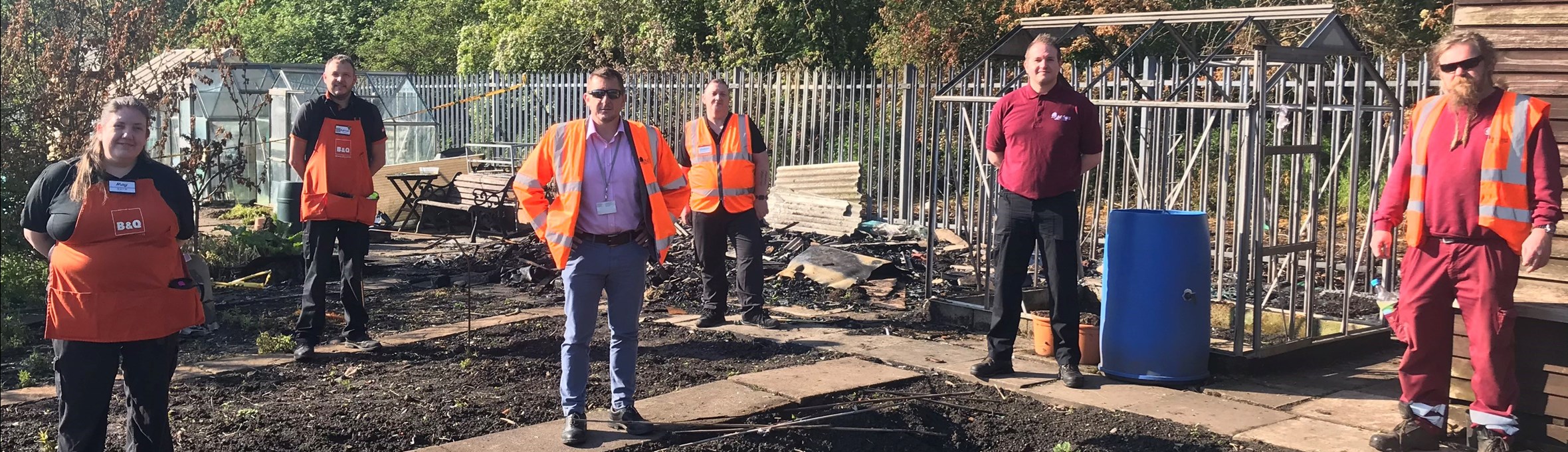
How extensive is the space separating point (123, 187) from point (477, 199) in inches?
387

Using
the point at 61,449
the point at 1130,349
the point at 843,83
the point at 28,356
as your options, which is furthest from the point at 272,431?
the point at 843,83

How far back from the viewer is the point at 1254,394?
6.21 m

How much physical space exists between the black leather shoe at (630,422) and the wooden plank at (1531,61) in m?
3.84

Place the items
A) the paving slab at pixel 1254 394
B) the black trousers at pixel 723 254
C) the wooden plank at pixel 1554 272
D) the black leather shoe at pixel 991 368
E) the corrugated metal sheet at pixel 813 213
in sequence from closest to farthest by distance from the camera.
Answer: the wooden plank at pixel 1554 272
the paving slab at pixel 1254 394
the black leather shoe at pixel 991 368
the black trousers at pixel 723 254
the corrugated metal sheet at pixel 813 213

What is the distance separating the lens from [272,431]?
18.0ft

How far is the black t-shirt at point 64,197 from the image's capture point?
14.9 ft

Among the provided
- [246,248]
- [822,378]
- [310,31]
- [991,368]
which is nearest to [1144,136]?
[991,368]

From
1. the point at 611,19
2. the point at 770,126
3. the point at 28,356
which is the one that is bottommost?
the point at 28,356

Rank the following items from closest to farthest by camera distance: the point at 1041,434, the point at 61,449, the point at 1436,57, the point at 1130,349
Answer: the point at 61,449, the point at 1436,57, the point at 1041,434, the point at 1130,349

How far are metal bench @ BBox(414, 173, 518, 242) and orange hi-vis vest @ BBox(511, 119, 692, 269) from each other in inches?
331

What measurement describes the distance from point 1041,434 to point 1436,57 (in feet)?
7.25

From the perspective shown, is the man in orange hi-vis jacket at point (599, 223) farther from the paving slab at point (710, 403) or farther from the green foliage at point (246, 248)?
the green foliage at point (246, 248)

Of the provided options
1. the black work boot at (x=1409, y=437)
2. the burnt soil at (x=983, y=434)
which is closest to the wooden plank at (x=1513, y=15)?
the black work boot at (x=1409, y=437)

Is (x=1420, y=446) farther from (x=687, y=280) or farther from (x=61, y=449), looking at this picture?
(x=687, y=280)
